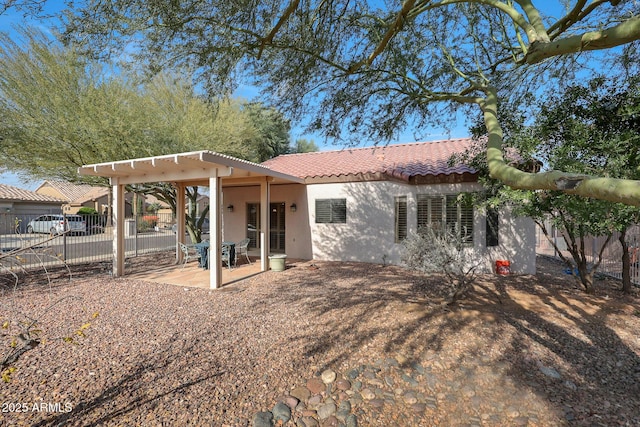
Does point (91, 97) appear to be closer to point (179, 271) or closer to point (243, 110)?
point (179, 271)

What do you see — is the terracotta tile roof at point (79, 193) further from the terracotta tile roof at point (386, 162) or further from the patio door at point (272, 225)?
the terracotta tile roof at point (386, 162)

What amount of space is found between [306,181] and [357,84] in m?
4.66

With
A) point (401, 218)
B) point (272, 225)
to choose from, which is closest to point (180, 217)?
point (272, 225)

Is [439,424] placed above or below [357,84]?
below

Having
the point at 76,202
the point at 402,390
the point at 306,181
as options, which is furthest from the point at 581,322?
the point at 76,202

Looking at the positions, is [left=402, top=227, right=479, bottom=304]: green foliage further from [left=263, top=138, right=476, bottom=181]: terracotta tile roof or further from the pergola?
the pergola

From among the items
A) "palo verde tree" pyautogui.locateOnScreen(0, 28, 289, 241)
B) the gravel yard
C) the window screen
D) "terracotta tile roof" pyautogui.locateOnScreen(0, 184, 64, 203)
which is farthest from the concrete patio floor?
"terracotta tile roof" pyautogui.locateOnScreen(0, 184, 64, 203)

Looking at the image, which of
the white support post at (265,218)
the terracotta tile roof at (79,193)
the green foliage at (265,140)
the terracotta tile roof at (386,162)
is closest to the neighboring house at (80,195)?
the terracotta tile roof at (79,193)

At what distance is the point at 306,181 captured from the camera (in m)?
11.5

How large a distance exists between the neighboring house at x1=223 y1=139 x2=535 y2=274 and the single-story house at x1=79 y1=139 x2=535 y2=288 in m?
0.03

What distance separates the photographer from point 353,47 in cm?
682

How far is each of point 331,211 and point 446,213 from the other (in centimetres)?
389

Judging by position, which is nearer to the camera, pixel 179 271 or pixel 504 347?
pixel 504 347

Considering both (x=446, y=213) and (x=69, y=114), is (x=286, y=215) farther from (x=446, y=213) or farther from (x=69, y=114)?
(x=69, y=114)
